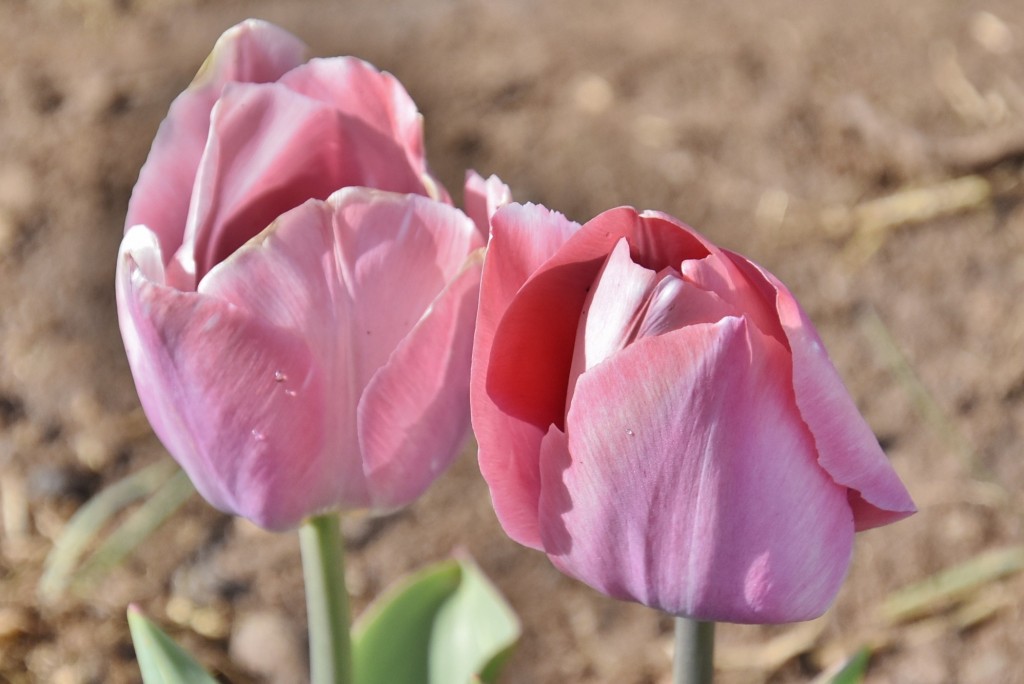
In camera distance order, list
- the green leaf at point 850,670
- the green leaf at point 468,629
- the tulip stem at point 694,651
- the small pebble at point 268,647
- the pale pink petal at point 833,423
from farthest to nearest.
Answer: the small pebble at point 268,647
the green leaf at point 468,629
the green leaf at point 850,670
the tulip stem at point 694,651
the pale pink petal at point 833,423

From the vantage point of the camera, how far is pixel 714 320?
1.29 feet

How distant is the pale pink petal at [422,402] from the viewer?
17.9 inches

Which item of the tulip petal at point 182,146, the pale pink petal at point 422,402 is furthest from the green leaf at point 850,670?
the tulip petal at point 182,146

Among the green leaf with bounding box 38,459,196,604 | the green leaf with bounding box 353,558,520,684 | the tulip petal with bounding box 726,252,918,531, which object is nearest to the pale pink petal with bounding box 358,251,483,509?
the tulip petal with bounding box 726,252,918,531

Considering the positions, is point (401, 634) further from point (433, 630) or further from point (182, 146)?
point (182, 146)

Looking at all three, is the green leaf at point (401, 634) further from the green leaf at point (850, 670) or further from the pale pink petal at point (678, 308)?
the pale pink petal at point (678, 308)

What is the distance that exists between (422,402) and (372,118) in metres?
0.13

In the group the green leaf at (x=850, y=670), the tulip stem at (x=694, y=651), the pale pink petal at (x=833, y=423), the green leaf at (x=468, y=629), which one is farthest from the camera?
the green leaf at (x=468, y=629)

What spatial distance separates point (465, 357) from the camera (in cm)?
47

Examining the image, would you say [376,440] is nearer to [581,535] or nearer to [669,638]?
[581,535]

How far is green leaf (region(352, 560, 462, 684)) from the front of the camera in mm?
702

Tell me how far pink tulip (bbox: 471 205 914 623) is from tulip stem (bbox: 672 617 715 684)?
4cm

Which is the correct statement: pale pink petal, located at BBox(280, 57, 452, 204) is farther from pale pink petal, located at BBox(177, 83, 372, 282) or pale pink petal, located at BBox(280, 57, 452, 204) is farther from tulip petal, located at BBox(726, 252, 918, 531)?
tulip petal, located at BBox(726, 252, 918, 531)

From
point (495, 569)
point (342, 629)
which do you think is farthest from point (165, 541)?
point (342, 629)
